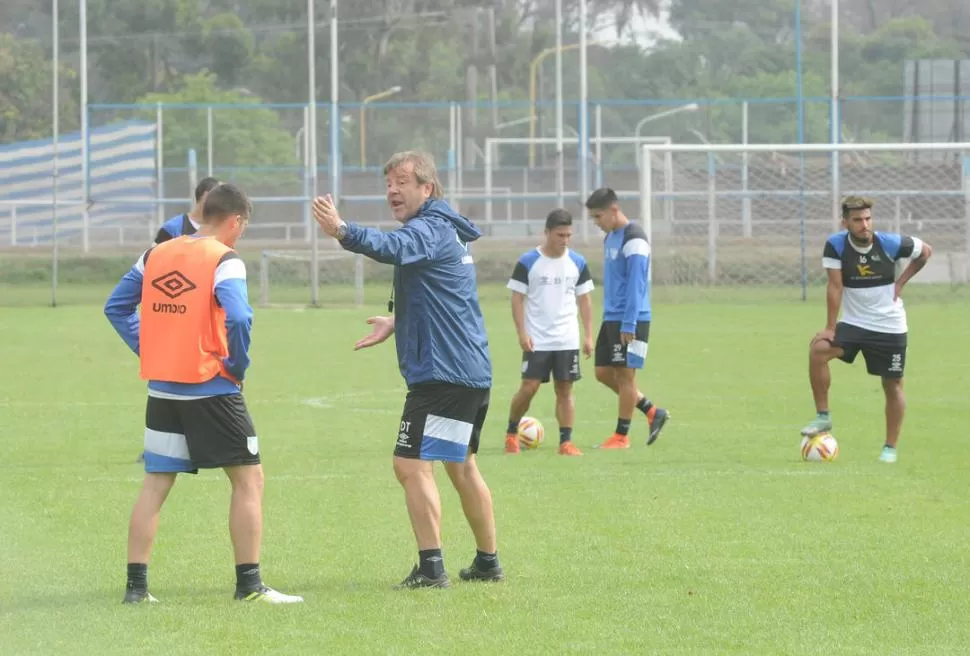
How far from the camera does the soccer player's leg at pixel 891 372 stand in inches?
483

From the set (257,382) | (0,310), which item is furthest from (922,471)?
(0,310)

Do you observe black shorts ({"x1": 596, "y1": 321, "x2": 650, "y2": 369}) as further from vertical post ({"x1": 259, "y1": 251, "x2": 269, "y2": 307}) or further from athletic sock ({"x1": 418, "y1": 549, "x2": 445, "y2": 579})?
vertical post ({"x1": 259, "y1": 251, "x2": 269, "y2": 307})

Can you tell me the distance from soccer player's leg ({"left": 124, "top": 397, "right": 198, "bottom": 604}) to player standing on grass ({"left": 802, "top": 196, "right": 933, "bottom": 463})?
253 inches

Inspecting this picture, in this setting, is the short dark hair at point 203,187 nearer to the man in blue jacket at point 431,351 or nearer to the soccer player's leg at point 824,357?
the man in blue jacket at point 431,351

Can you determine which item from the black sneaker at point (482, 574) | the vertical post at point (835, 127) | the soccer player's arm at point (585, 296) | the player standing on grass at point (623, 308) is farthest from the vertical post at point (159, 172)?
the black sneaker at point (482, 574)

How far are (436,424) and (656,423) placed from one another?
252 inches

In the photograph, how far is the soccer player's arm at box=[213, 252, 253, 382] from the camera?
6.93 m

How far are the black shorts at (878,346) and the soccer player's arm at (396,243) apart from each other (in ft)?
19.5

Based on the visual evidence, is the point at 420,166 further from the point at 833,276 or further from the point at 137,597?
the point at 833,276

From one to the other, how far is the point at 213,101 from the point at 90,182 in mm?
13049

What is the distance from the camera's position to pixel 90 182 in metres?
44.4

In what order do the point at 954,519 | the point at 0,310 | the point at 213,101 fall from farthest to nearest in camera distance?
the point at 213,101 → the point at 0,310 → the point at 954,519

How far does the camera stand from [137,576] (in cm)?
710

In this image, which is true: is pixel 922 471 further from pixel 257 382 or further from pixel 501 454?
pixel 257 382
